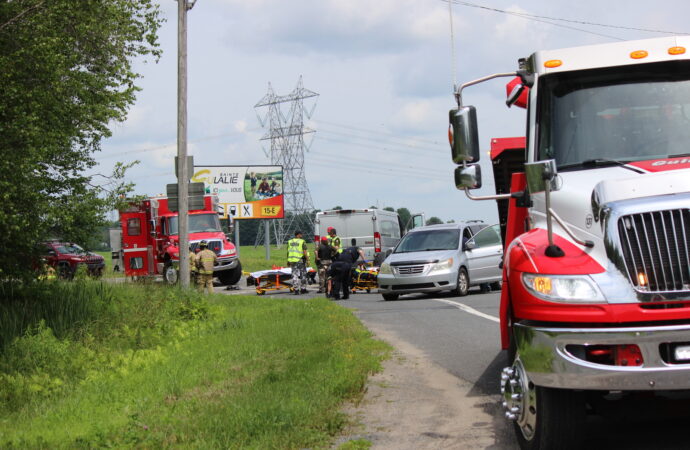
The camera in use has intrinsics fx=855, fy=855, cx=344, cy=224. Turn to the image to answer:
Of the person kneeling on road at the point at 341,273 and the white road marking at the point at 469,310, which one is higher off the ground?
the person kneeling on road at the point at 341,273

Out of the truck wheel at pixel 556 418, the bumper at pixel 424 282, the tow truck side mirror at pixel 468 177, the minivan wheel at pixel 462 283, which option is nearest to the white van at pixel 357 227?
the minivan wheel at pixel 462 283

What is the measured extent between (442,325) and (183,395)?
249 inches

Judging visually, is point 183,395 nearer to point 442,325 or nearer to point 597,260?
point 597,260

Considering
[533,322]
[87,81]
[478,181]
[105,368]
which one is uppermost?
[87,81]

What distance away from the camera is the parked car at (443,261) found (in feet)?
69.1

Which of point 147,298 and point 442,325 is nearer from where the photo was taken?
point 442,325

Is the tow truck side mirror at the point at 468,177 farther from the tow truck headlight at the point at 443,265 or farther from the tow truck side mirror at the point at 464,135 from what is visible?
the tow truck headlight at the point at 443,265

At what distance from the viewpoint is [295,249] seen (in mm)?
25344

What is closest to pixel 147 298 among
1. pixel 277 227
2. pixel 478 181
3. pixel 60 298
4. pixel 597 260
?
pixel 60 298

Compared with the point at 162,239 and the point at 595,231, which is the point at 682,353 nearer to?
the point at 595,231

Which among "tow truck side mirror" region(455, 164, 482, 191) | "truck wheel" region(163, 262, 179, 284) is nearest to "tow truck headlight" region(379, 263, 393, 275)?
"truck wheel" region(163, 262, 179, 284)

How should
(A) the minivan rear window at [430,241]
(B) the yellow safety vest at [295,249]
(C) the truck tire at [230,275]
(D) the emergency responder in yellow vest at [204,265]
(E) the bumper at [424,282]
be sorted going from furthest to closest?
(C) the truck tire at [230,275] → (B) the yellow safety vest at [295,249] → (D) the emergency responder in yellow vest at [204,265] → (A) the minivan rear window at [430,241] → (E) the bumper at [424,282]

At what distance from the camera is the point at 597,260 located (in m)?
4.93

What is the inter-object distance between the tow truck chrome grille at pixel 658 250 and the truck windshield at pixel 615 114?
3.75 feet
